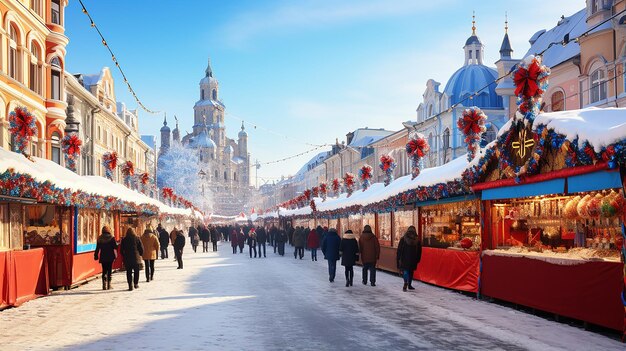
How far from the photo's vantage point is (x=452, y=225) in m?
17.3

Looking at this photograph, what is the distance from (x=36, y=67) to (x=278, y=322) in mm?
20965

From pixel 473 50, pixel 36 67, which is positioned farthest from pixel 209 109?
pixel 36 67

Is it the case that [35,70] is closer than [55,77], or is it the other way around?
[35,70]

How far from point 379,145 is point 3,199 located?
47502 millimetres

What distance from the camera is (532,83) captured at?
12.5m

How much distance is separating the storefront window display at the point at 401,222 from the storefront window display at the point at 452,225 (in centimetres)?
102

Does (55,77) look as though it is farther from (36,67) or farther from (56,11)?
(56,11)

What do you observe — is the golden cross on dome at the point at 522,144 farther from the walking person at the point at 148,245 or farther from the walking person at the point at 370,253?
the walking person at the point at 148,245

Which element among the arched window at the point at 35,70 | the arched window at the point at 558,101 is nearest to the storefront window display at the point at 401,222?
the arched window at the point at 558,101

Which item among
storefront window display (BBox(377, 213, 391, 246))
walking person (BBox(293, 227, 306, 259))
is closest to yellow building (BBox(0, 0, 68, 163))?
walking person (BBox(293, 227, 306, 259))

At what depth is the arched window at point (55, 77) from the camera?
28953 millimetres

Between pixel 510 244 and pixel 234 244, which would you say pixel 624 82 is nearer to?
pixel 510 244

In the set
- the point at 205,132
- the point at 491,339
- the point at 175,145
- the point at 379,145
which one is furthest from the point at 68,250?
the point at 205,132

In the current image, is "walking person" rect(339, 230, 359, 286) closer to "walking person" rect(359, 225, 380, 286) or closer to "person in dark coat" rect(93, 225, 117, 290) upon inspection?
"walking person" rect(359, 225, 380, 286)
